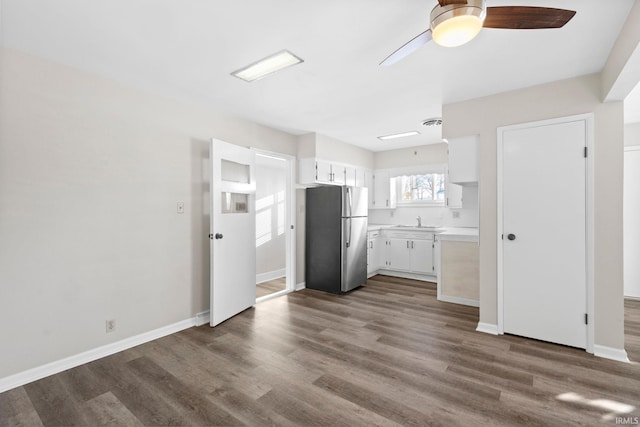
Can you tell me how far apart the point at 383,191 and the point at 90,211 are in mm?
4936

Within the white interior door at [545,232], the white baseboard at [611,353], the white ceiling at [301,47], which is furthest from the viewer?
the white interior door at [545,232]

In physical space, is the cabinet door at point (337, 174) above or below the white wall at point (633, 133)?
below

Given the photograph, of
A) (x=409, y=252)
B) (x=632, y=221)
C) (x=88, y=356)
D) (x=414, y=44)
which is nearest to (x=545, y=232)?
(x=414, y=44)

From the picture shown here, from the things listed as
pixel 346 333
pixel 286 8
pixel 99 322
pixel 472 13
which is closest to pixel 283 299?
pixel 346 333

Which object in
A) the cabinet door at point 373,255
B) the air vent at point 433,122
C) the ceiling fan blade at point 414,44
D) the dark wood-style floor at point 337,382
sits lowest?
the dark wood-style floor at point 337,382

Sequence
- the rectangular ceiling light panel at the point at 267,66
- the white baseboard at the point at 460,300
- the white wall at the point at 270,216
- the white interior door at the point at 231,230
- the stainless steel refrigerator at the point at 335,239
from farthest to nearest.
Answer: the white wall at the point at 270,216, the stainless steel refrigerator at the point at 335,239, the white baseboard at the point at 460,300, the white interior door at the point at 231,230, the rectangular ceiling light panel at the point at 267,66

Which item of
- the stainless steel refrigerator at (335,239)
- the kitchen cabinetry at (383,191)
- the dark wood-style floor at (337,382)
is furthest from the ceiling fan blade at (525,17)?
the kitchen cabinetry at (383,191)

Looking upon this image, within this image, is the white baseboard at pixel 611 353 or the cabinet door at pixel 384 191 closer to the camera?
the white baseboard at pixel 611 353

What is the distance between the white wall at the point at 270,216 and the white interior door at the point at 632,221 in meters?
5.06

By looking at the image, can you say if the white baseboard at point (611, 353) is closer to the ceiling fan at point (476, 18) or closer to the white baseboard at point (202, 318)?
the ceiling fan at point (476, 18)

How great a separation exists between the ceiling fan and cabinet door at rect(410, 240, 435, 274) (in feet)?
13.0

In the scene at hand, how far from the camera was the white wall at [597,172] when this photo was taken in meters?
2.57

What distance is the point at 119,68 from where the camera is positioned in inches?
99.7

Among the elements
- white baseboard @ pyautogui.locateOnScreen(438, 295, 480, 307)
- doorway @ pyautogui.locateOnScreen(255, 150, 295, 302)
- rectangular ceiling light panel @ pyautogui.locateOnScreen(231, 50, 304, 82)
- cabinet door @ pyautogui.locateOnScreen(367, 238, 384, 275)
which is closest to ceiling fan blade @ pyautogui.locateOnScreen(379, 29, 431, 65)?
rectangular ceiling light panel @ pyautogui.locateOnScreen(231, 50, 304, 82)
